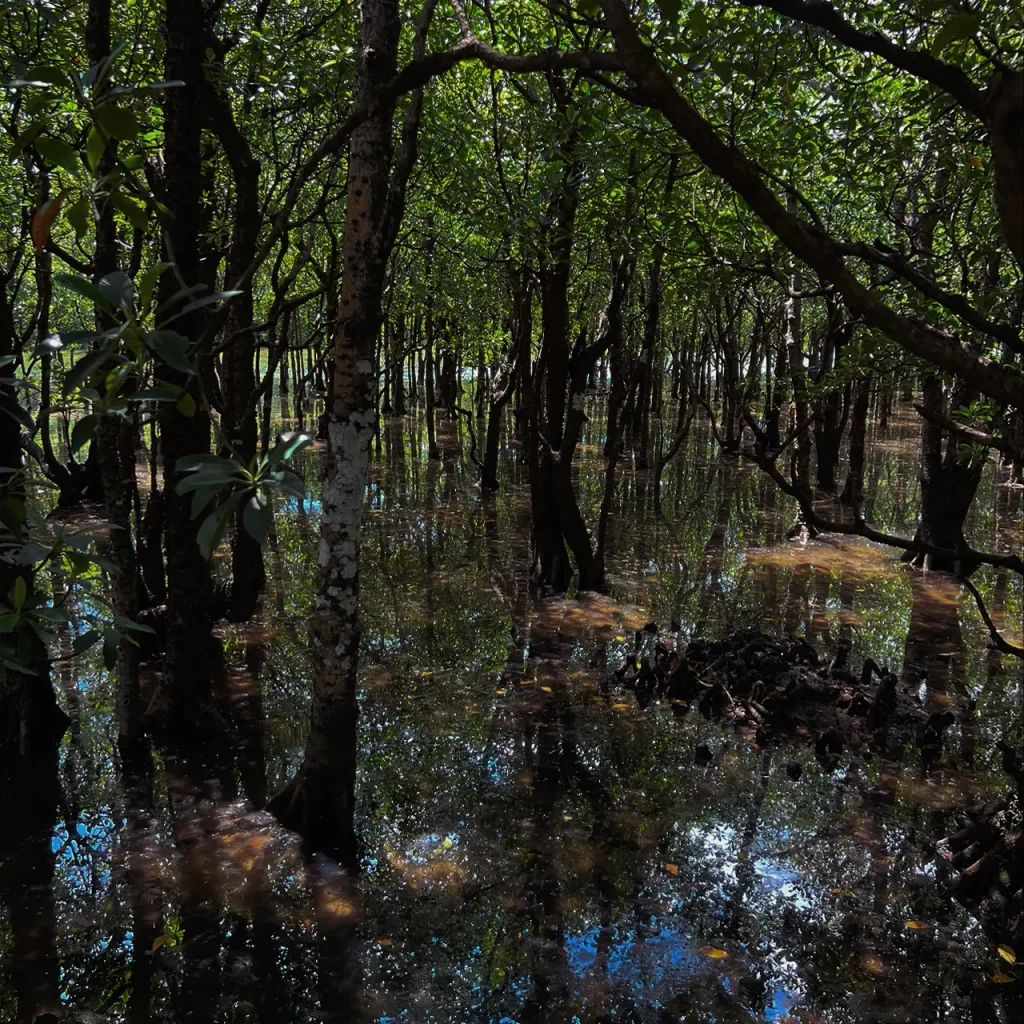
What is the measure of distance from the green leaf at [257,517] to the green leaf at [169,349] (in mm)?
279

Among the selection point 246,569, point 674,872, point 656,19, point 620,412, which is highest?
point 656,19

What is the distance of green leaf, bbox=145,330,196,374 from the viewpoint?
1422 mm

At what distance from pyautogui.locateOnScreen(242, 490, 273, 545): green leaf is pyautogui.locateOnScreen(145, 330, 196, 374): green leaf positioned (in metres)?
0.28

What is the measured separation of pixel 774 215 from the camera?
5.46 feet

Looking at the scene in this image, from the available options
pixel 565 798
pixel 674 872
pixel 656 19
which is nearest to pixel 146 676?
Answer: pixel 565 798

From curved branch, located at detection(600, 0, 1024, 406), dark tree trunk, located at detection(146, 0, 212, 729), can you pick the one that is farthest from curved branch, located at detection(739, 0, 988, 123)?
dark tree trunk, located at detection(146, 0, 212, 729)

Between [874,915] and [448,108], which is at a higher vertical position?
[448,108]

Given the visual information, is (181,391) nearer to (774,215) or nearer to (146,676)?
(774,215)

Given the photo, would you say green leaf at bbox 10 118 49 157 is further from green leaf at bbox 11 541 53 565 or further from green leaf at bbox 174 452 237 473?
green leaf at bbox 11 541 53 565

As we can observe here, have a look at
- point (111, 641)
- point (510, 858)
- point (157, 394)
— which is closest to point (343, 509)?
point (510, 858)

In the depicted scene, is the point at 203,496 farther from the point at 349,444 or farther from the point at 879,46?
the point at 349,444

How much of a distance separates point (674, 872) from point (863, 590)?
717 cm

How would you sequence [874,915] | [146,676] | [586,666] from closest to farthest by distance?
[874,915]
[146,676]
[586,666]

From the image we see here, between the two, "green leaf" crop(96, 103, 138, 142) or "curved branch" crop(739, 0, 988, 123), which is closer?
"green leaf" crop(96, 103, 138, 142)
